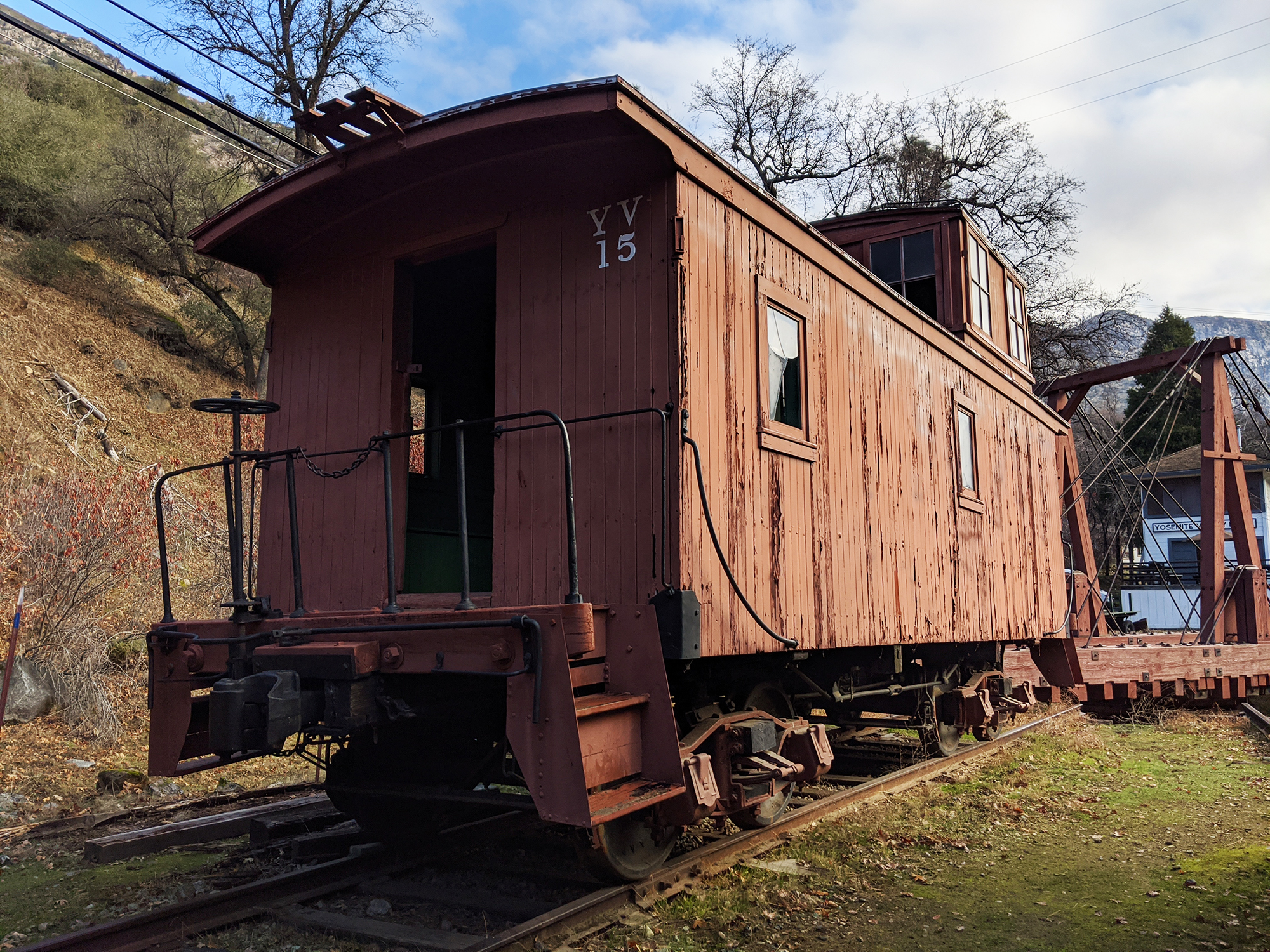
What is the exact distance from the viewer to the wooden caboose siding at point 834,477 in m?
4.86

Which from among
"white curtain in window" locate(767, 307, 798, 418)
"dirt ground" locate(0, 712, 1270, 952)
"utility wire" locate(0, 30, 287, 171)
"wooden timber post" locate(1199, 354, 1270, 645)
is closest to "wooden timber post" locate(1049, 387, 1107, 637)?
"wooden timber post" locate(1199, 354, 1270, 645)

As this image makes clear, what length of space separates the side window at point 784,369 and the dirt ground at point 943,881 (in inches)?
102

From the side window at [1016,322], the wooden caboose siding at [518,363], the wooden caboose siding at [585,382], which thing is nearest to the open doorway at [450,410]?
the wooden caboose siding at [518,363]

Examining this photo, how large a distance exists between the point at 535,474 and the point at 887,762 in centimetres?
532

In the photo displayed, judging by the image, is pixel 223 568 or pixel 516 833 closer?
pixel 516 833

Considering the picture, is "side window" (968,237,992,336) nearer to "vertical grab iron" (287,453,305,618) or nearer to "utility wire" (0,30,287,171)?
"vertical grab iron" (287,453,305,618)

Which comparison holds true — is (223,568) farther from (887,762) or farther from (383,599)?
(887,762)

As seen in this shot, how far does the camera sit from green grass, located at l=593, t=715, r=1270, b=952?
13.8 feet

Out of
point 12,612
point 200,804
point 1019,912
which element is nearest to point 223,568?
point 12,612

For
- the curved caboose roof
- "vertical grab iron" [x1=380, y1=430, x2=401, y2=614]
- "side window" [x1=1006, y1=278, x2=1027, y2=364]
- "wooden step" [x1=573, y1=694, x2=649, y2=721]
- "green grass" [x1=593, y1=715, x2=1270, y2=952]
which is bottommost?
"green grass" [x1=593, y1=715, x2=1270, y2=952]

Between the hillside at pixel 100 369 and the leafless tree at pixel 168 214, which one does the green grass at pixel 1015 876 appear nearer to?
the hillside at pixel 100 369

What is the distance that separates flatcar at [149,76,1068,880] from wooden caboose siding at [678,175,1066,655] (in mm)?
30

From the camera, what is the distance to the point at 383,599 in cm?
561

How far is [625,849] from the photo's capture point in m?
4.61
